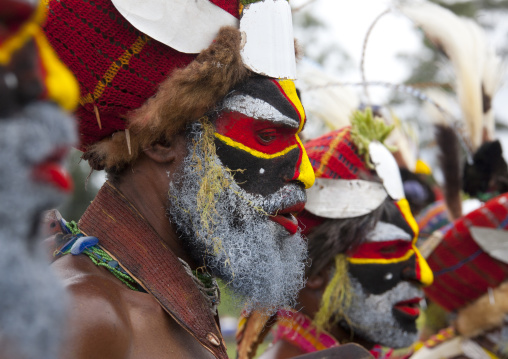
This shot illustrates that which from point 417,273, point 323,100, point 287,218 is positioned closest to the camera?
point 287,218

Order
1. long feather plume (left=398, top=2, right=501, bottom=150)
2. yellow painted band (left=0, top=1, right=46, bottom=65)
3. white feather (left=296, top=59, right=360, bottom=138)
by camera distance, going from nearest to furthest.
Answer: yellow painted band (left=0, top=1, right=46, bottom=65)
white feather (left=296, top=59, right=360, bottom=138)
long feather plume (left=398, top=2, right=501, bottom=150)

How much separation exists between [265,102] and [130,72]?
0.51m

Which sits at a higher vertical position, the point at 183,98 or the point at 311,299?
the point at 183,98

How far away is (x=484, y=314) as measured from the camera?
14.2 ft

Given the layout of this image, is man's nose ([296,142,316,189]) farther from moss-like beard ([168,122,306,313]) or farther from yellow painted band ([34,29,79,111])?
yellow painted band ([34,29,79,111])

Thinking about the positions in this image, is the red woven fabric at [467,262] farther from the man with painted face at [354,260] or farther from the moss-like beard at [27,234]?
the moss-like beard at [27,234]

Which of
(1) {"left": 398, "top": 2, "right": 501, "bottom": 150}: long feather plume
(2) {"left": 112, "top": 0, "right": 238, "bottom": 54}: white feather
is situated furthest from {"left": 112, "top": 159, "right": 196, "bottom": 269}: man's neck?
(1) {"left": 398, "top": 2, "right": 501, "bottom": 150}: long feather plume

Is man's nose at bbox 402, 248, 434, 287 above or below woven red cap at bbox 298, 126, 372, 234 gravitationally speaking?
below

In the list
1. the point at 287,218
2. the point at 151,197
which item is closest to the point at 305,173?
the point at 287,218

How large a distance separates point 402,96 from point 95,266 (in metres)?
15.0

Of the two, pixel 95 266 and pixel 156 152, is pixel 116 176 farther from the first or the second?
pixel 95 266

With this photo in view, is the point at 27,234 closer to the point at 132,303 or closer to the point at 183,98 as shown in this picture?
the point at 132,303

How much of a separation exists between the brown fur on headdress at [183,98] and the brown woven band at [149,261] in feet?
0.53

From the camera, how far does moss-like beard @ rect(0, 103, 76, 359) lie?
0.76 metres
